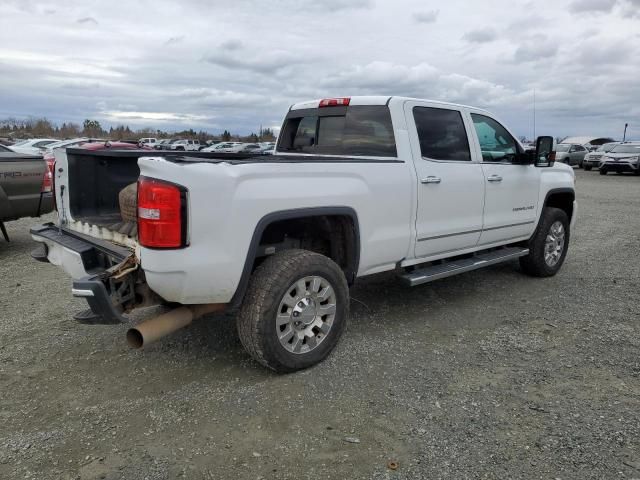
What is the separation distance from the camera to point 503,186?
209 inches

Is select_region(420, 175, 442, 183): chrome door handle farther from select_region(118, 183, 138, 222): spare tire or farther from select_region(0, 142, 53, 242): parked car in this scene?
select_region(0, 142, 53, 242): parked car

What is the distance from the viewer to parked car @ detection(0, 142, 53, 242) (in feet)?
23.0

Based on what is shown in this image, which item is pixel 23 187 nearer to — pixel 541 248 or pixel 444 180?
pixel 444 180

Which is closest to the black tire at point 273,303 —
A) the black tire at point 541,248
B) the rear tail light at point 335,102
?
the rear tail light at point 335,102

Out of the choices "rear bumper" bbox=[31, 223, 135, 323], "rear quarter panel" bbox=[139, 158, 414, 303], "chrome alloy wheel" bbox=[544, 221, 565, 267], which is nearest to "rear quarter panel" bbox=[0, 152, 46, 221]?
"rear bumper" bbox=[31, 223, 135, 323]

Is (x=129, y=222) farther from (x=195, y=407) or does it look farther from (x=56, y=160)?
(x=195, y=407)

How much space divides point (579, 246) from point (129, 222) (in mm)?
7016

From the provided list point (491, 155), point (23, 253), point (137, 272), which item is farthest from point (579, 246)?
point (23, 253)

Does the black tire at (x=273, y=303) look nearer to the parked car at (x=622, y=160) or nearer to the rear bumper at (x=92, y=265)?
the rear bumper at (x=92, y=265)

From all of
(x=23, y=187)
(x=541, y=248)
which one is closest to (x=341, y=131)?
A: (x=541, y=248)

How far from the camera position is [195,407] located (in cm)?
330

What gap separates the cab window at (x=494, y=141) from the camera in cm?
525

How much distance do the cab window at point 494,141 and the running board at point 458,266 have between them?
959mm

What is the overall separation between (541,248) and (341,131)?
289cm
